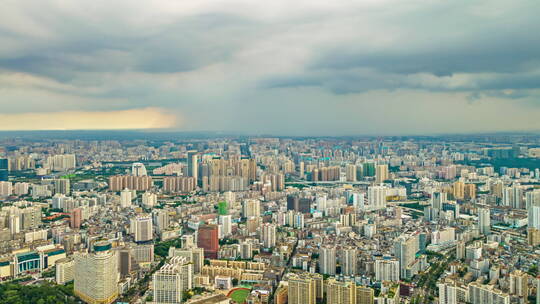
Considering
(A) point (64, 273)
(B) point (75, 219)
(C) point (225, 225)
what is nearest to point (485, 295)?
(C) point (225, 225)

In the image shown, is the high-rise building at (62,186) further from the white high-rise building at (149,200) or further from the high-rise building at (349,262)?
the high-rise building at (349,262)

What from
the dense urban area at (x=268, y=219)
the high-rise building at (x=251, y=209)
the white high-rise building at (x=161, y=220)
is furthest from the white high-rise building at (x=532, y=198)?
the white high-rise building at (x=161, y=220)

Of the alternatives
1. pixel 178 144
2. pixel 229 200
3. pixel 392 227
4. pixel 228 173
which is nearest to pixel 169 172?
pixel 178 144

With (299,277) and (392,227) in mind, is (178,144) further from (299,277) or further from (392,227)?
(299,277)

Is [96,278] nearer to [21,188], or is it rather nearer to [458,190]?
[21,188]

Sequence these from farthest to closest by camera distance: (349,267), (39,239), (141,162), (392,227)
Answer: (141,162) < (392,227) < (39,239) < (349,267)

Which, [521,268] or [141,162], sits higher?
[141,162]
